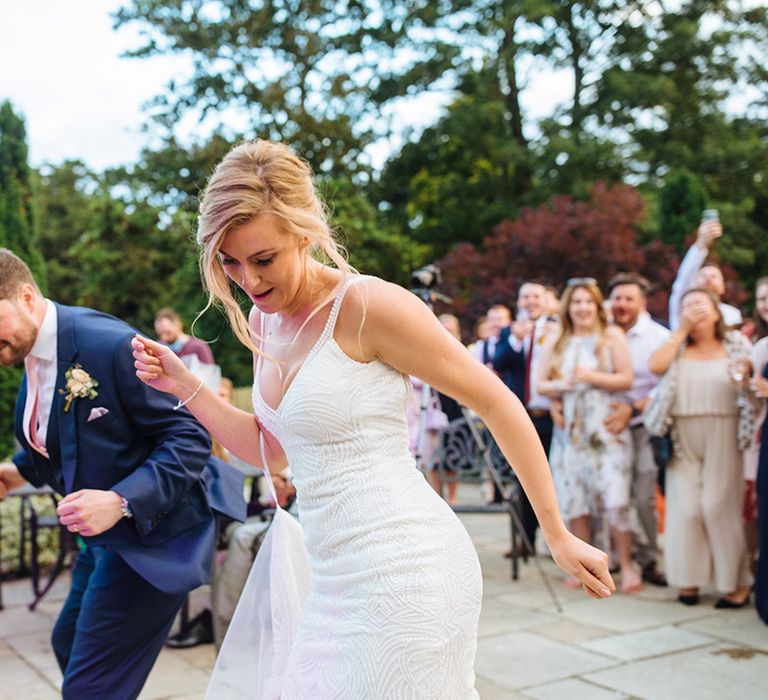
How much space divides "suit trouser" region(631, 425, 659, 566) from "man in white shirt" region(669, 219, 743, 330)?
36.9 inches

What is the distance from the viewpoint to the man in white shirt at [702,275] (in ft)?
22.5

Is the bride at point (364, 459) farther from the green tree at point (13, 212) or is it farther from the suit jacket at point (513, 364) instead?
the green tree at point (13, 212)

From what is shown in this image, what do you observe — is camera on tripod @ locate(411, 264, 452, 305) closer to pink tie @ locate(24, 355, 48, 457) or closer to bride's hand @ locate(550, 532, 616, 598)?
pink tie @ locate(24, 355, 48, 457)

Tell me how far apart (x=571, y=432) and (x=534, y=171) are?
52.6 ft

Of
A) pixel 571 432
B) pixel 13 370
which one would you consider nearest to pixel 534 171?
pixel 13 370

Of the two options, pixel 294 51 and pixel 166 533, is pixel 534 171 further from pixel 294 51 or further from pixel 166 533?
pixel 166 533

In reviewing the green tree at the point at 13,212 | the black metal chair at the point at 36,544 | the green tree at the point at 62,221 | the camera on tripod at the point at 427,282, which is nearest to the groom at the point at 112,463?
the black metal chair at the point at 36,544

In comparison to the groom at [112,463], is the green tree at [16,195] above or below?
above

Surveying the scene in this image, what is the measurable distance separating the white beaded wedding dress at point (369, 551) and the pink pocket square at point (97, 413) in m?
0.75

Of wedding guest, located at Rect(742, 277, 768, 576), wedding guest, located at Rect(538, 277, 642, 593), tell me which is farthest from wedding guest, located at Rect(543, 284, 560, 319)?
wedding guest, located at Rect(742, 277, 768, 576)

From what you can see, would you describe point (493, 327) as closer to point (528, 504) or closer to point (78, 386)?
point (528, 504)

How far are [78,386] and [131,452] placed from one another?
0.26 m

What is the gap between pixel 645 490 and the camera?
6.41 m

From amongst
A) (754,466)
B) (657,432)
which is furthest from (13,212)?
(754,466)
